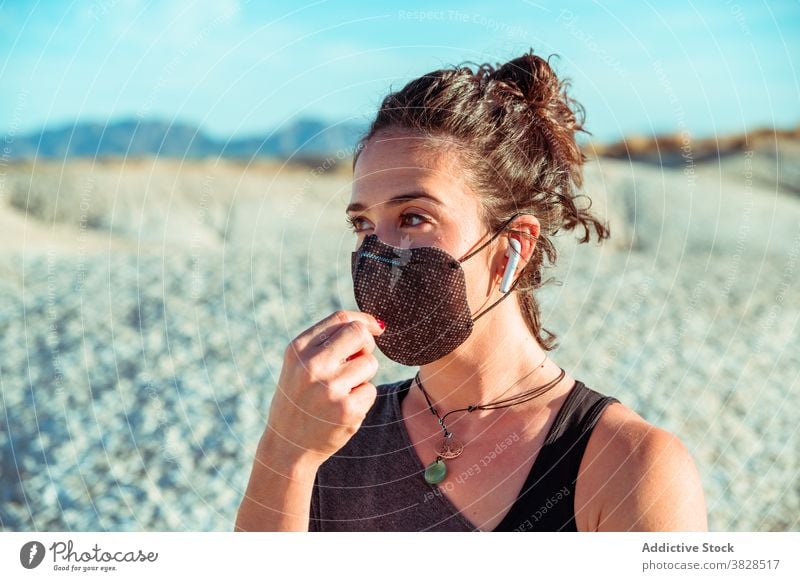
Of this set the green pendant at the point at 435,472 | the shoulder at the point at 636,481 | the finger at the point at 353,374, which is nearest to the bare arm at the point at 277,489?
the finger at the point at 353,374

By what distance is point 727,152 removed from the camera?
16.6 metres

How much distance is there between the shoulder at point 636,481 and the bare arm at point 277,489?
573 mm

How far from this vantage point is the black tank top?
1.72 m

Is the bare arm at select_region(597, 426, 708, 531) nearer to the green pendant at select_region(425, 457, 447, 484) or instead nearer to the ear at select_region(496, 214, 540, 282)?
the green pendant at select_region(425, 457, 447, 484)

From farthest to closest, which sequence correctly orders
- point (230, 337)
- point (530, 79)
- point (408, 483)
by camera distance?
point (230, 337) → point (530, 79) → point (408, 483)

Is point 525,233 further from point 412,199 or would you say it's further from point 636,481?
point 636,481

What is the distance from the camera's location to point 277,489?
1.71 m

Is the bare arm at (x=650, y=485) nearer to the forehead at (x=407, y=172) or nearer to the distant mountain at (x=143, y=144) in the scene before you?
the forehead at (x=407, y=172)

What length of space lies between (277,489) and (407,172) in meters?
0.78

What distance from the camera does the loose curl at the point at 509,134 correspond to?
2.03 m

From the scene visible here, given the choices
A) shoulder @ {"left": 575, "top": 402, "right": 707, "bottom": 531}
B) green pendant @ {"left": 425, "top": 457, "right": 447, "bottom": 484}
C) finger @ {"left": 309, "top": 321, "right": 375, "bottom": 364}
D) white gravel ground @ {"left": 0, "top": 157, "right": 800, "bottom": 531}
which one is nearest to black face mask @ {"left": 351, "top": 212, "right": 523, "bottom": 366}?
green pendant @ {"left": 425, "top": 457, "right": 447, "bottom": 484}

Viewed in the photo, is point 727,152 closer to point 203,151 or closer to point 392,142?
point 203,151

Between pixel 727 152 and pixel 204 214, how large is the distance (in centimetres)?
1050

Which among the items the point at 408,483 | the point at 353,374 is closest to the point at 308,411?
the point at 353,374
